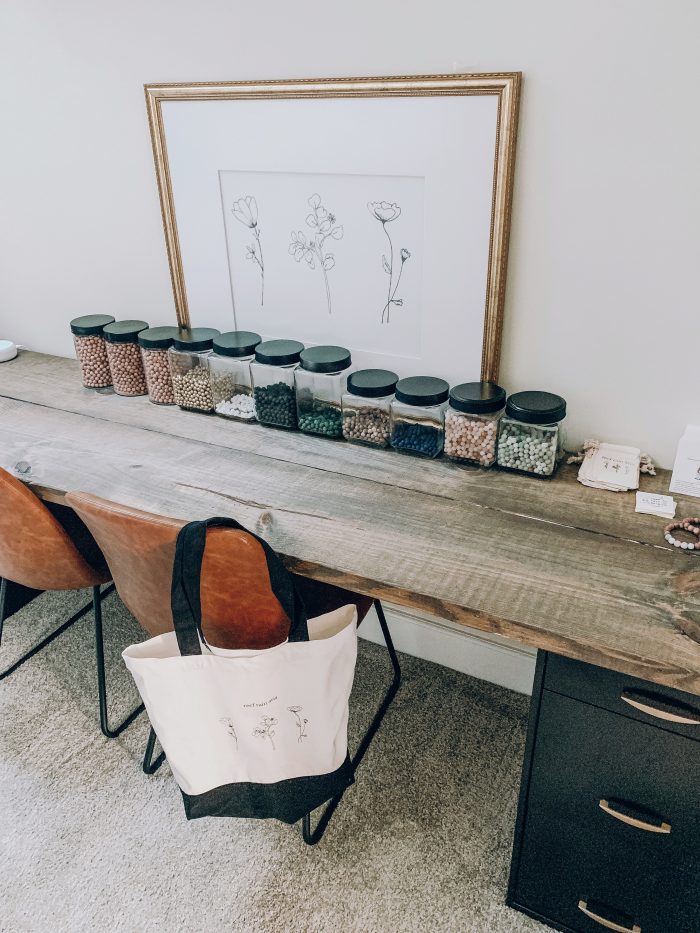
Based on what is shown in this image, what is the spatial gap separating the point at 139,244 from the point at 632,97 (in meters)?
1.28

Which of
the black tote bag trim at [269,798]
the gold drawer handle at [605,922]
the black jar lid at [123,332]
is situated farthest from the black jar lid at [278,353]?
the gold drawer handle at [605,922]

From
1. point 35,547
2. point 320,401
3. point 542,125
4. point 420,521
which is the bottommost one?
point 35,547

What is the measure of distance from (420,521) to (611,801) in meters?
0.56

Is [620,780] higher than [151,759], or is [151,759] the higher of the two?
[620,780]

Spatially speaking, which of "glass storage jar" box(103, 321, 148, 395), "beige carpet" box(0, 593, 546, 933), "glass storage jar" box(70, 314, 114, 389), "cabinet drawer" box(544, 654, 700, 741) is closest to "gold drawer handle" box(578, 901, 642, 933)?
"beige carpet" box(0, 593, 546, 933)

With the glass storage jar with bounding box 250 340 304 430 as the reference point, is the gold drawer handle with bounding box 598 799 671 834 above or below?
below

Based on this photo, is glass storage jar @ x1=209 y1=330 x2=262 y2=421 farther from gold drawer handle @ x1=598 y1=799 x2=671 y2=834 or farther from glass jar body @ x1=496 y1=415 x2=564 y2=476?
gold drawer handle @ x1=598 y1=799 x2=671 y2=834

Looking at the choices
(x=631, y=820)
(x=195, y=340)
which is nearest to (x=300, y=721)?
(x=631, y=820)

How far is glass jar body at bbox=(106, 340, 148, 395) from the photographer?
1905 mm

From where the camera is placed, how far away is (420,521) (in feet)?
4.41

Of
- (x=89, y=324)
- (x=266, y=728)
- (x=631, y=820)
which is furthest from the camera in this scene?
(x=89, y=324)

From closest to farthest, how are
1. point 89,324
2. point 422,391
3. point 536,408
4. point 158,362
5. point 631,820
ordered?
point 631,820 < point 536,408 < point 422,391 < point 158,362 < point 89,324

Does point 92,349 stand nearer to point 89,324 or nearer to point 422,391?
point 89,324

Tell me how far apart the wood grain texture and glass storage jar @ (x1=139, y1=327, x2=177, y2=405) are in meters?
0.05
